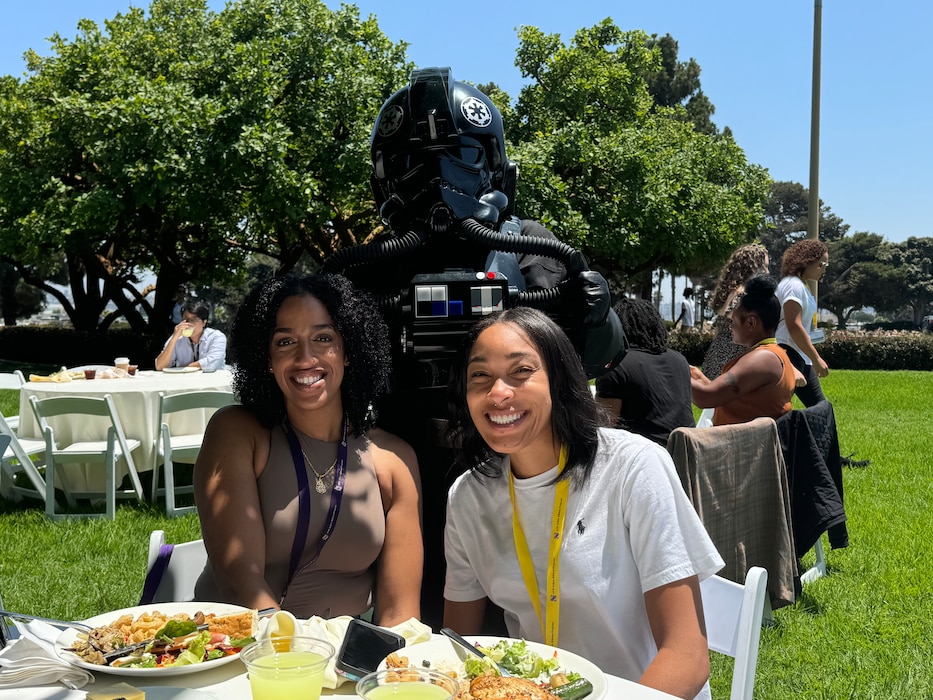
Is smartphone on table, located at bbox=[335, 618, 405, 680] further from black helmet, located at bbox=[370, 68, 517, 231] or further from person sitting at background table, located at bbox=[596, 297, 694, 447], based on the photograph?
person sitting at background table, located at bbox=[596, 297, 694, 447]

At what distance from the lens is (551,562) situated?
73.0 inches

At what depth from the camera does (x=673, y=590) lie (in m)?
1.77

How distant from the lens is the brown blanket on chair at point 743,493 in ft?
10.3

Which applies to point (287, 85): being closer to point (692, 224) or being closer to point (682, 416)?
point (692, 224)

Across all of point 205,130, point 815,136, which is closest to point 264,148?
point 205,130

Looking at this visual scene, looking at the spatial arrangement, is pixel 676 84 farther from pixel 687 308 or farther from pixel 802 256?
pixel 802 256

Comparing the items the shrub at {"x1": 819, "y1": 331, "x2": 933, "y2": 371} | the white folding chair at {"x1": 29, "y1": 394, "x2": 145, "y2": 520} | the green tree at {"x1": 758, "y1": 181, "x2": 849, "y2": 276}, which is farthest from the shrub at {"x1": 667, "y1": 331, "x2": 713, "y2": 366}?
the green tree at {"x1": 758, "y1": 181, "x2": 849, "y2": 276}

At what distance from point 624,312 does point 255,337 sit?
258cm

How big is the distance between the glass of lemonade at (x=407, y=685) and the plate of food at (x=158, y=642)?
32 centimetres

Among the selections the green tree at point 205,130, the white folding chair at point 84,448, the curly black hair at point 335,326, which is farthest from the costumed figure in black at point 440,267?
the green tree at point 205,130

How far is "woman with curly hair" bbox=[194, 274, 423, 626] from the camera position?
222 centimetres

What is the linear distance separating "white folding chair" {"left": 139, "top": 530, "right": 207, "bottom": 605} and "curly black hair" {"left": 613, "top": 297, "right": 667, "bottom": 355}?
2.62 m

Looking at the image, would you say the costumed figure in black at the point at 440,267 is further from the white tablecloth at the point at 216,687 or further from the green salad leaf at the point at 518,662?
the white tablecloth at the point at 216,687

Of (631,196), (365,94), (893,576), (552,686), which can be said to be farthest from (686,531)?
(631,196)
